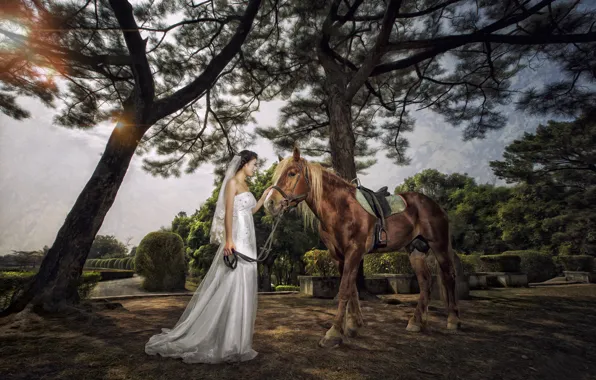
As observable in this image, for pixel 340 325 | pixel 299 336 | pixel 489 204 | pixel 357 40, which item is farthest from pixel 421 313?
pixel 489 204

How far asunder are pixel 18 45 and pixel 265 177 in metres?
17.8

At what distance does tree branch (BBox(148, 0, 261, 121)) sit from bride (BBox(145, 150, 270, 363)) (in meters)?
3.74

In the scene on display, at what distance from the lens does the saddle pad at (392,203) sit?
3.45 m

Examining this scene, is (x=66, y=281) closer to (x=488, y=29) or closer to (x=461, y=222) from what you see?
(x=488, y=29)

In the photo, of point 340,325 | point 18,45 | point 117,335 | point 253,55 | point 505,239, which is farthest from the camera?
point 505,239

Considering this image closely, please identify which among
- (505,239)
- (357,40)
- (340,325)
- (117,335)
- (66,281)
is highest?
(357,40)

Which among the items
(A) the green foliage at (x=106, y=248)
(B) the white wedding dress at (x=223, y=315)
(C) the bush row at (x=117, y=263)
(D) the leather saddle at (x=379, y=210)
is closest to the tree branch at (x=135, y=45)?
(B) the white wedding dress at (x=223, y=315)

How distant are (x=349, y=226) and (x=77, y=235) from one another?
4550mm

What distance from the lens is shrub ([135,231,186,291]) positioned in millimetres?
9719

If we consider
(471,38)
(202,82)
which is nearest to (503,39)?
(471,38)

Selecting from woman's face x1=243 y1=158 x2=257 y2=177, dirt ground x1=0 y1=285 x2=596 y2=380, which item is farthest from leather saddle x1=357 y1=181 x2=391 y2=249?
woman's face x1=243 y1=158 x2=257 y2=177

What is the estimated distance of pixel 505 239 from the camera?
2427 cm

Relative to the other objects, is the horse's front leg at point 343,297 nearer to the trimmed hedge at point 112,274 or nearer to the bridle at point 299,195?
the bridle at point 299,195

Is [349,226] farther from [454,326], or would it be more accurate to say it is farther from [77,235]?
[77,235]
